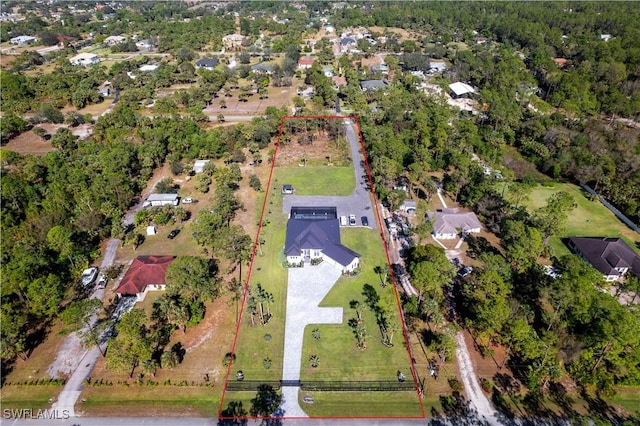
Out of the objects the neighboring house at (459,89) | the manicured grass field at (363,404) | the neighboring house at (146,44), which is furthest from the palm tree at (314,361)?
the neighboring house at (146,44)

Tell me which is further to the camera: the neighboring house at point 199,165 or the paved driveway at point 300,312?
the neighboring house at point 199,165

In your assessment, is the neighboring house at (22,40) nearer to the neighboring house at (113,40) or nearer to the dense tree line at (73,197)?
the neighboring house at (113,40)

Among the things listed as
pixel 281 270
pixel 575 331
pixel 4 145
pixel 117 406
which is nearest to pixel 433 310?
pixel 575 331

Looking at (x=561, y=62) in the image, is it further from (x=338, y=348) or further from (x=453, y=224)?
(x=338, y=348)

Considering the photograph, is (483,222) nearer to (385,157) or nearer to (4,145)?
(385,157)

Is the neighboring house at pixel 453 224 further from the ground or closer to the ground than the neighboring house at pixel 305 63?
further from the ground

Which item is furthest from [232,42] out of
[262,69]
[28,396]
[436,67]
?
[28,396]
